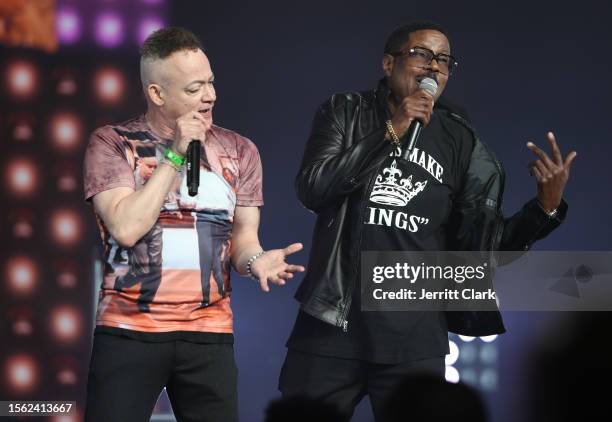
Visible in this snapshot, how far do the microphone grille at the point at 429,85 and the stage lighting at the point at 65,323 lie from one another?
206 cm

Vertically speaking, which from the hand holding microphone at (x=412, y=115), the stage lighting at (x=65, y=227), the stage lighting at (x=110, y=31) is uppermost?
the stage lighting at (x=110, y=31)

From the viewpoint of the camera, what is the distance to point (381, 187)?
3094 millimetres

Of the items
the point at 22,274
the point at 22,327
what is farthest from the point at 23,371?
the point at 22,274

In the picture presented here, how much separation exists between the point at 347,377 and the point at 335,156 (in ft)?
2.21

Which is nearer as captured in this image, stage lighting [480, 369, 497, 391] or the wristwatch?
the wristwatch

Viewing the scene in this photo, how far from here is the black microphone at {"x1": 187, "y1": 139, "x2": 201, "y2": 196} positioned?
103 inches

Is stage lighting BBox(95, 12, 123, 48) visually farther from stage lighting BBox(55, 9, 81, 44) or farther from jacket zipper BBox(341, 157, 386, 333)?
jacket zipper BBox(341, 157, 386, 333)

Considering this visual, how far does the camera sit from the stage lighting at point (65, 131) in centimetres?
437

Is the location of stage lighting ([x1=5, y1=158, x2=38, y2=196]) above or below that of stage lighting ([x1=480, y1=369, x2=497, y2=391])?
above

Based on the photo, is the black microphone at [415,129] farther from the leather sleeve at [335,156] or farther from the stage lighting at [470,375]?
the stage lighting at [470,375]

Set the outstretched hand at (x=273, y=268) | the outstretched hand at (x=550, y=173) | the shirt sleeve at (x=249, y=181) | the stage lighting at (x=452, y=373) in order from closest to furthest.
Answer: the outstretched hand at (x=273, y=268) → the shirt sleeve at (x=249, y=181) → the outstretched hand at (x=550, y=173) → the stage lighting at (x=452, y=373)

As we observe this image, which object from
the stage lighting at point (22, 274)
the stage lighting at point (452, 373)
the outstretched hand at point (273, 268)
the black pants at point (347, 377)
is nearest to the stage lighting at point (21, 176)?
the stage lighting at point (22, 274)

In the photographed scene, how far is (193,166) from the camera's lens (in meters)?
2.64

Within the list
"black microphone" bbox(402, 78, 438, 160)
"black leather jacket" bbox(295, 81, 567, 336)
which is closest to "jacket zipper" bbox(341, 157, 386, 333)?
"black leather jacket" bbox(295, 81, 567, 336)
